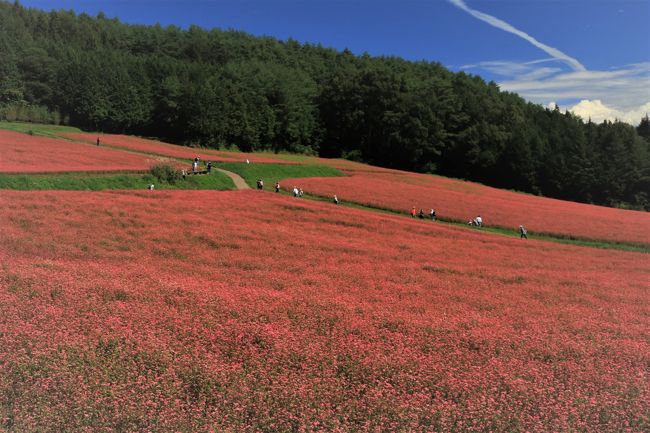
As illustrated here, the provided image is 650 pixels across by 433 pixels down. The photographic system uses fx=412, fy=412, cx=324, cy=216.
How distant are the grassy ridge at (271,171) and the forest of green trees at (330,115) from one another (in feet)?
126

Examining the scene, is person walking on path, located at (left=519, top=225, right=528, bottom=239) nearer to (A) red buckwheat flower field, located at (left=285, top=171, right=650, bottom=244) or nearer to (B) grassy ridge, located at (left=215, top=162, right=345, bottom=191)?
(A) red buckwheat flower field, located at (left=285, top=171, right=650, bottom=244)

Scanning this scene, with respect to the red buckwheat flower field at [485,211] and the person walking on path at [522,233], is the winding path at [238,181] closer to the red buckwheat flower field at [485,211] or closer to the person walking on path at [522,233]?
the red buckwheat flower field at [485,211]

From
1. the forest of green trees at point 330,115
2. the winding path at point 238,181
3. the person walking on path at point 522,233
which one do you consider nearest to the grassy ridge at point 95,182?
the winding path at point 238,181

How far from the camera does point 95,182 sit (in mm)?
33094

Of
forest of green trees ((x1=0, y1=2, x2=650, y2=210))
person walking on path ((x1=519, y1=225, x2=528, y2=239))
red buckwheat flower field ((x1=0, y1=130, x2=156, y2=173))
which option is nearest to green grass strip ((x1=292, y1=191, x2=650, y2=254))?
person walking on path ((x1=519, y1=225, x2=528, y2=239))

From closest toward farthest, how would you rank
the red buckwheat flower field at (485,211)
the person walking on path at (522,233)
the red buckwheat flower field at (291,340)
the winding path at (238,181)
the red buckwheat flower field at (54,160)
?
the red buckwheat flower field at (291,340) < the red buckwheat flower field at (54,160) < the person walking on path at (522,233) < the red buckwheat flower field at (485,211) < the winding path at (238,181)

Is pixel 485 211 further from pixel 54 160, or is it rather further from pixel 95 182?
pixel 54 160

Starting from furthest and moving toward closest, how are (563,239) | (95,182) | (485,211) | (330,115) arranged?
(330,115)
(485,211)
(563,239)
(95,182)

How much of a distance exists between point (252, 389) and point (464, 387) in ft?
11.9

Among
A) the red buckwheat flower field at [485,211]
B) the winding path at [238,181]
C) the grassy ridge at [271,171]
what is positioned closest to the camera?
the red buckwheat flower field at [485,211]

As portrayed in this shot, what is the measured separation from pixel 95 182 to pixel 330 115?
95.2 meters

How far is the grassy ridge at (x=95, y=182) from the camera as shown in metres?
28.0

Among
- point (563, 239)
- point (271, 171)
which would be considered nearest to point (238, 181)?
point (271, 171)

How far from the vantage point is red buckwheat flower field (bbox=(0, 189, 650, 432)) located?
6.32 meters
